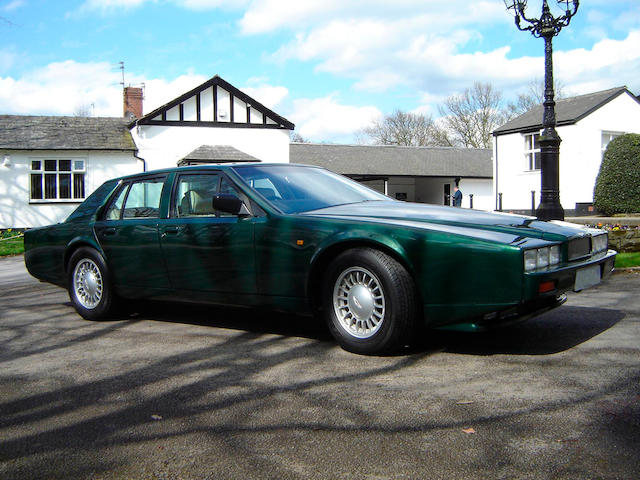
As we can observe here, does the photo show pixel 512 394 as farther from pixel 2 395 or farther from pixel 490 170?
pixel 490 170

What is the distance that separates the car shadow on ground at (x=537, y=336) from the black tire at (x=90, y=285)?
316cm

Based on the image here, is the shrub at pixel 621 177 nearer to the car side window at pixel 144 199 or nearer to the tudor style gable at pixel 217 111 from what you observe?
the tudor style gable at pixel 217 111

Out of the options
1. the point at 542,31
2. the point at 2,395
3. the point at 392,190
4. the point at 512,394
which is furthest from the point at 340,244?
the point at 392,190

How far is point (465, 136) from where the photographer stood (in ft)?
207

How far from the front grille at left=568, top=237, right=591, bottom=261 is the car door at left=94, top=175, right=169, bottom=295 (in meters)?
3.33

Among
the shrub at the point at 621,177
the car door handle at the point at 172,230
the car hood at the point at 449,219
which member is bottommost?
the car door handle at the point at 172,230

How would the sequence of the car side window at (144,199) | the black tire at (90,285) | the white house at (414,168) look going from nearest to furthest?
the car side window at (144,199)
the black tire at (90,285)
the white house at (414,168)

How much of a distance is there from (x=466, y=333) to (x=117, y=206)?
3541 mm

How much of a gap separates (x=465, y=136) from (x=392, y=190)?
17.4 metres

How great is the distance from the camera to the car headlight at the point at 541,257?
152 inches

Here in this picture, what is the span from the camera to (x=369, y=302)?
169 inches

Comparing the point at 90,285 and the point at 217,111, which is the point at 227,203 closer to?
the point at 90,285

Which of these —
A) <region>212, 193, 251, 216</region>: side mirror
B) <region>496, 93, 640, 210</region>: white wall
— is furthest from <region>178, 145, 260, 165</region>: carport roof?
<region>212, 193, 251, 216</region>: side mirror

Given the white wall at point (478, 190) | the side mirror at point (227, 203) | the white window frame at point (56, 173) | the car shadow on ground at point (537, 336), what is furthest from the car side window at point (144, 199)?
the white wall at point (478, 190)
